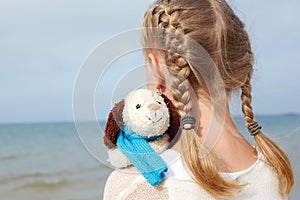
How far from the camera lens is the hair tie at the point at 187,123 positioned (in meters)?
1.25

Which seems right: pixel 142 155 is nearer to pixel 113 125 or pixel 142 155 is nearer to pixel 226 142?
pixel 113 125

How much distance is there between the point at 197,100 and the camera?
1.30m

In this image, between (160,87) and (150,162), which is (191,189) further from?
(160,87)

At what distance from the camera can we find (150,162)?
1232 millimetres

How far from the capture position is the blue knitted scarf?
123 centimetres

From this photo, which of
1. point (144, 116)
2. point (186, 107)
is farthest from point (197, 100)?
point (144, 116)

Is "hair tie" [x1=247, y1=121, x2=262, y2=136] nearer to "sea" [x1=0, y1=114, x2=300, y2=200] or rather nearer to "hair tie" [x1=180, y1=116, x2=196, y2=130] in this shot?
"hair tie" [x1=180, y1=116, x2=196, y2=130]

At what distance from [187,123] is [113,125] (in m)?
0.15

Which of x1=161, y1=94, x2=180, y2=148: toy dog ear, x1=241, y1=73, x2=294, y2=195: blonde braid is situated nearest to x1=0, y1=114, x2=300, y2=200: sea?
x1=241, y1=73, x2=294, y2=195: blonde braid

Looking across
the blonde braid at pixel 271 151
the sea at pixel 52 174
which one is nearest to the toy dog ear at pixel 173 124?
the blonde braid at pixel 271 151

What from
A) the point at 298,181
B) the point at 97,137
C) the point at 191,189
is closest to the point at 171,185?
the point at 191,189

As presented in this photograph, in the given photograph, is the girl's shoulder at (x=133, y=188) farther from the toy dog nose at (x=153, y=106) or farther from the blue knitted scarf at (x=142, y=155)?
the toy dog nose at (x=153, y=106)

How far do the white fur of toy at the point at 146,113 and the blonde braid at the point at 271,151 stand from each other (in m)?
0.27

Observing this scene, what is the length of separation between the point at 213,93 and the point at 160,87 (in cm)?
11
